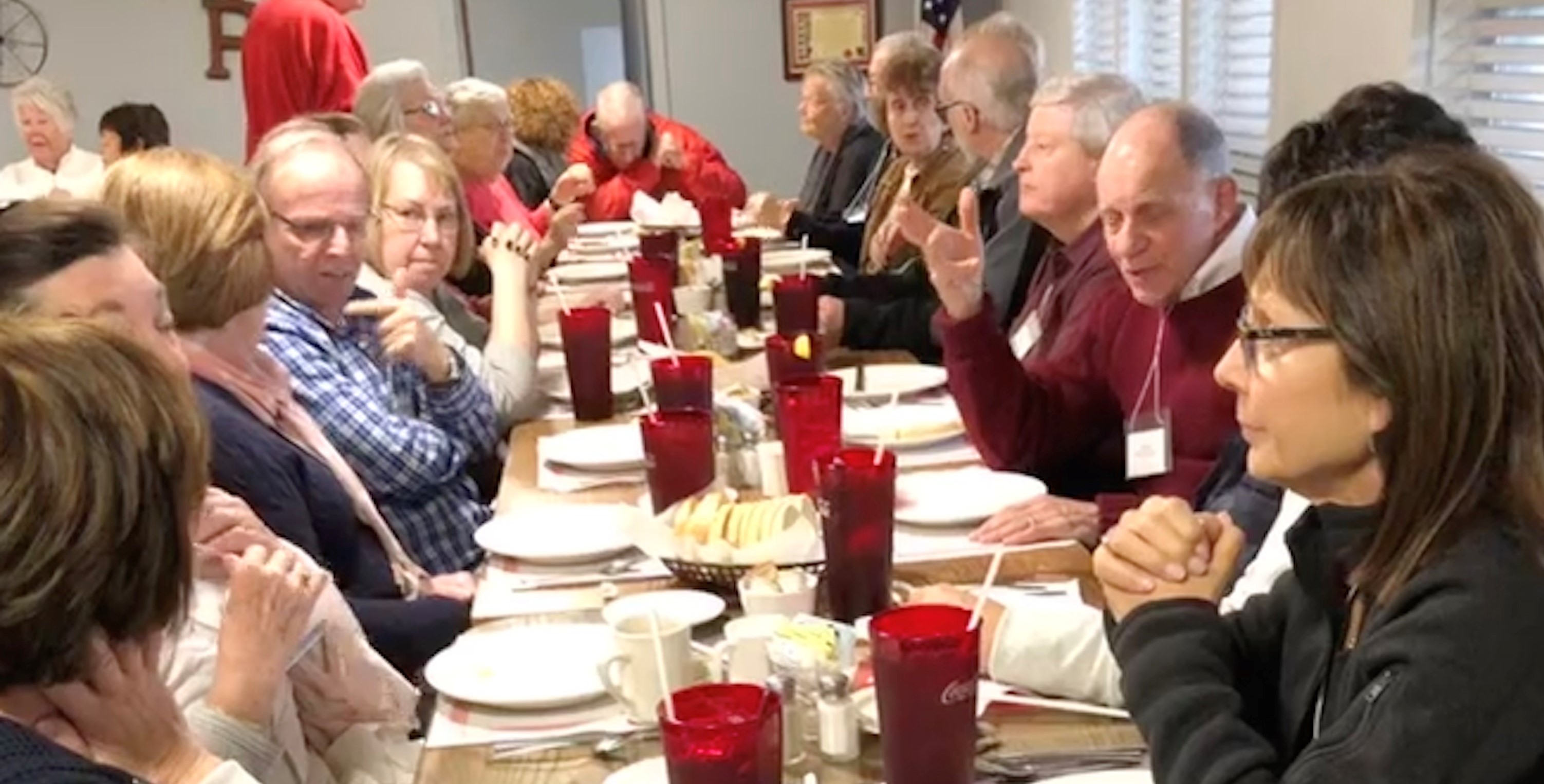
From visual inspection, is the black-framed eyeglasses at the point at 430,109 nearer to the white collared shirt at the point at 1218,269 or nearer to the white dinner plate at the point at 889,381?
the white dinner plate at the point at 889,381

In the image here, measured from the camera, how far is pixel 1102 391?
2.50 m

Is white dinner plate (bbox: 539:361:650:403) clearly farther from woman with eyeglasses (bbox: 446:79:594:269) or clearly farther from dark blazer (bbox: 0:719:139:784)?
dark blazer (bbox: 0:719:139:784)

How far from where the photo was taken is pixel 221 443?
1.87 metres

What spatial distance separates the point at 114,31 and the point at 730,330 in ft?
19.6

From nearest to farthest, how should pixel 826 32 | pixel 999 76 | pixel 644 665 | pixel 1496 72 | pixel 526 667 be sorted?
1. pixel 644 665
2. pixel 526 667
3. pixel 1496 72
4. pixel 999 76
5. pixel 826 32

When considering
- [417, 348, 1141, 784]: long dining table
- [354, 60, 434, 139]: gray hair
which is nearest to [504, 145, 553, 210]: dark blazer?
[354, 60, 434, 139]: gray hair

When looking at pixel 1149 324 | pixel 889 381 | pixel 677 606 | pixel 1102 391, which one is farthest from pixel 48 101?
pixel 677 606

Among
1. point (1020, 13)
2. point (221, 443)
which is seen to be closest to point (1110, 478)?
point (221, 443)

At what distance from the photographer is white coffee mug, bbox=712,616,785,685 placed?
1369 mm

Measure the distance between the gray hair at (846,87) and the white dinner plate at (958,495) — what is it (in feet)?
12.1

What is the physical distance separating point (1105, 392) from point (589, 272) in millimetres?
2221

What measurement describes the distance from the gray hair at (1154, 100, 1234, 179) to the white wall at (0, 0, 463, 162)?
5.98m

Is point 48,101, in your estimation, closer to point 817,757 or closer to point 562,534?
point 562,534

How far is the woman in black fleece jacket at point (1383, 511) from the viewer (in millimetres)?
1021
